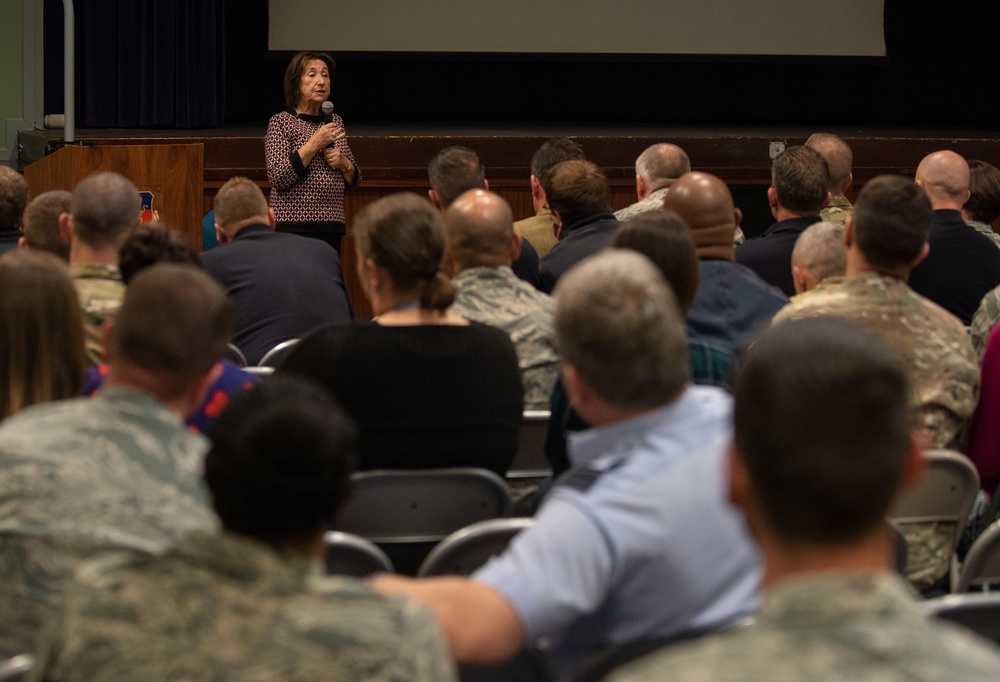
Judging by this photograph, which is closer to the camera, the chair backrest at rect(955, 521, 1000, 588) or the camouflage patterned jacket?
the chair backrest at rect(955, 521, 1000, 588)

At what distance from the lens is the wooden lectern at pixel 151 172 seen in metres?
6.18

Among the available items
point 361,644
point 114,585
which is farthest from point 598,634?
point 114,585

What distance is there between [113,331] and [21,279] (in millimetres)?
388

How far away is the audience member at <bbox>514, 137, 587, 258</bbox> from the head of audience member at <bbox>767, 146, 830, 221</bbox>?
33.2 inches

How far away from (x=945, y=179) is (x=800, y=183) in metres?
0.54

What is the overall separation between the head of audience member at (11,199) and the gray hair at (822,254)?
249 cm

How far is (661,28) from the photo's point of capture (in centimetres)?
944

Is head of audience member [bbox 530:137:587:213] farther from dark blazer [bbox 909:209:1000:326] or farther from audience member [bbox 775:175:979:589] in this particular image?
audience member [bbox 775:175:979:589]

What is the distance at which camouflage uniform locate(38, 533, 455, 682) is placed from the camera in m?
1.26

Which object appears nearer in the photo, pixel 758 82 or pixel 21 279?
pixel 21 279

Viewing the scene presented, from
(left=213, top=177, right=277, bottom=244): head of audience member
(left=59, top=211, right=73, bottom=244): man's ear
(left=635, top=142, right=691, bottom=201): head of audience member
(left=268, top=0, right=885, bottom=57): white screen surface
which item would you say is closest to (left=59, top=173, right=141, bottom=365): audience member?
(left=59, top=211, right=73, bottom=244): man's ear

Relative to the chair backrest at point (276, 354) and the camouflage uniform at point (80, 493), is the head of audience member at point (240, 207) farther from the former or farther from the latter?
the camouflage uniform at point (80, 493)

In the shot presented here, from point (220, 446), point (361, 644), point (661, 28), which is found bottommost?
point (361, 644)

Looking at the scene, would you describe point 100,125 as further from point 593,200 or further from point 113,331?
point 113,331
